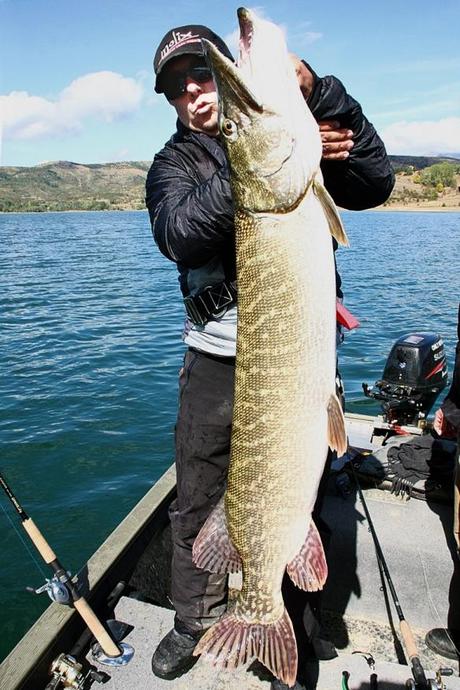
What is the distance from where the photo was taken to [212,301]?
2844 mm

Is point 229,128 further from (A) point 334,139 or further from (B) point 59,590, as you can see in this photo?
(B) point 59,590

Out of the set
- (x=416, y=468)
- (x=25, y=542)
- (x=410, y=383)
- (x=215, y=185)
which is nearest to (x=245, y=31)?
(x=215, y=185)

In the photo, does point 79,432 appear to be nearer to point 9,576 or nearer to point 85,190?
point 9,576

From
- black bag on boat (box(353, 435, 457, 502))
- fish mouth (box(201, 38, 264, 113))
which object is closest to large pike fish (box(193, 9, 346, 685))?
fish mouth (box(201, 38, 264, 113))

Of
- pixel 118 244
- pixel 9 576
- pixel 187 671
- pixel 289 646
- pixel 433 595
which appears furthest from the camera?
pixel 118 244

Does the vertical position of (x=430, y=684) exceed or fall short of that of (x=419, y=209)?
it falls short

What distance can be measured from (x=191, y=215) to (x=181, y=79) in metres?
0.94

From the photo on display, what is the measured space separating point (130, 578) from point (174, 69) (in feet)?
10.7

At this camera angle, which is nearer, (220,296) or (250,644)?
(250,644)

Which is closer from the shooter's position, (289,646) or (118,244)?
(289,646)

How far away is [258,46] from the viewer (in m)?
1.78

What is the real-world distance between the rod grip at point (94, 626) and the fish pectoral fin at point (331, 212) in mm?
2465

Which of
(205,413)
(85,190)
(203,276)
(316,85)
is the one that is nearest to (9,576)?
(205,413)

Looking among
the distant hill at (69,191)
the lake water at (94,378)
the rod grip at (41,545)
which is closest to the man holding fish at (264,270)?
the rod grip at (41,545)
